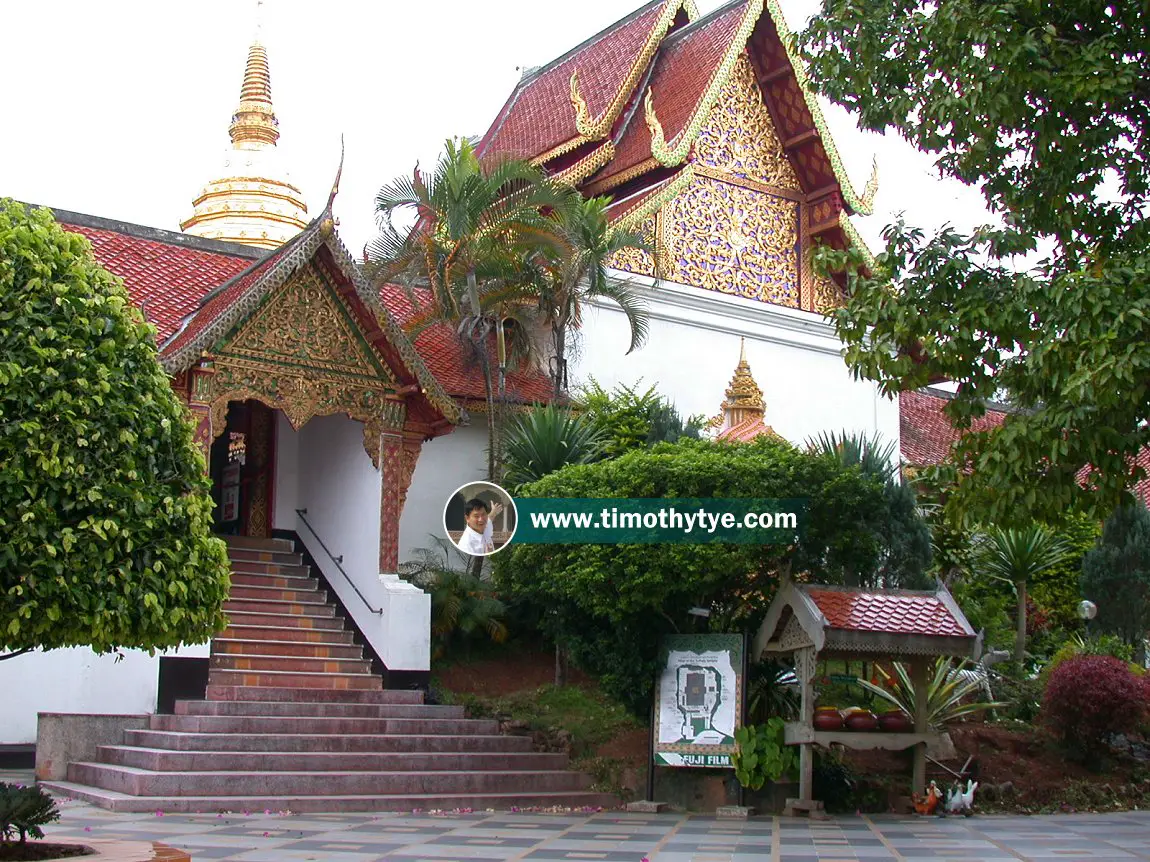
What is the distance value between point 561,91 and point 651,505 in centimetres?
1048

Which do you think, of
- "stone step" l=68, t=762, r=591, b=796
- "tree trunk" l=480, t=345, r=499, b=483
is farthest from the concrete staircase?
"tree trunk" l=480, t=345, r=499, b=483

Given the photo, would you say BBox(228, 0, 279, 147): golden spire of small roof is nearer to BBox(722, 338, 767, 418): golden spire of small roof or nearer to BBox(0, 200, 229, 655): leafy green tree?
BBox(722, 338, 767, 418): golden spire of small roof

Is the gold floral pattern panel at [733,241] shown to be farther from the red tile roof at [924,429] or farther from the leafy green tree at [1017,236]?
the leafy green tree at [1017,236]

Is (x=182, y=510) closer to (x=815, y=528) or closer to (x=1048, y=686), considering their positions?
(x=815, y=528)

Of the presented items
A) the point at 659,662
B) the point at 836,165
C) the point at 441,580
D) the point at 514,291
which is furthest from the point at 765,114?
the point at 659,662

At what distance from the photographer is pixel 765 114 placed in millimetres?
19219

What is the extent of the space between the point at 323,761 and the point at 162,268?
6103mm

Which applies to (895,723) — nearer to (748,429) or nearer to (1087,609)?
(748,429)

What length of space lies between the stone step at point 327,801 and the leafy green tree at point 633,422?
381cm

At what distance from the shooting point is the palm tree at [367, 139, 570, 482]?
14.3 meters

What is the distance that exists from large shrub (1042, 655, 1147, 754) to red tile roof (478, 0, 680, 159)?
9139mm

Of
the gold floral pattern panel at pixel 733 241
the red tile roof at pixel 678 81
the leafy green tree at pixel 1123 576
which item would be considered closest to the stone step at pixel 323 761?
the gold floral pattern panel at pixel 733 241

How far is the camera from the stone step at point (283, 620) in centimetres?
1349

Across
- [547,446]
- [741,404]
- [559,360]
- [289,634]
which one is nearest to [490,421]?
[547,446]
